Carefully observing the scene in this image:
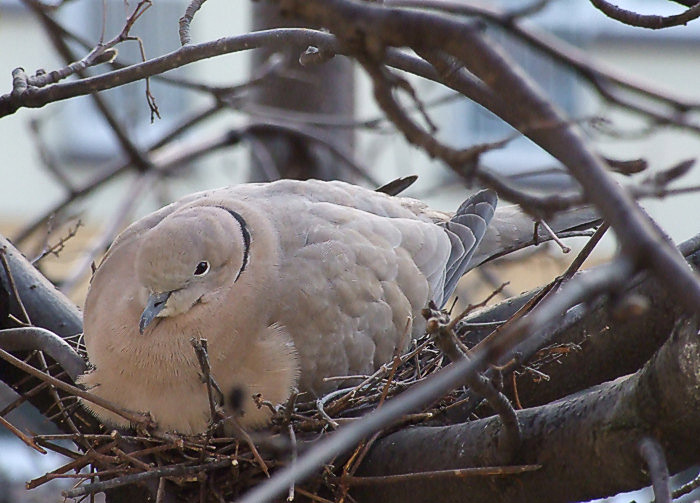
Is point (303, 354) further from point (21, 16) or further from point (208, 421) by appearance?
point (21, 16)

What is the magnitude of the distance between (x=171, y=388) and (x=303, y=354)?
340mm

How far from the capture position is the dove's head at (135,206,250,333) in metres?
2.45

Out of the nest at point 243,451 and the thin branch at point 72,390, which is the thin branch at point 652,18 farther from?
the thin branch at point 72,390

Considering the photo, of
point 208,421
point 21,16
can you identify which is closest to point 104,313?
point 208,421

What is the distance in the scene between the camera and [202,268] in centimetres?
257

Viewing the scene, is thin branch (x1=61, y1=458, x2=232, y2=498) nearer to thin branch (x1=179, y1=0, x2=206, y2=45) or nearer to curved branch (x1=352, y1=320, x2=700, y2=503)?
curved branch (x1=352, y1=320, x2=700, y2=503)

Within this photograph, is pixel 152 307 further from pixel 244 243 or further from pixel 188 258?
pixel 244 243

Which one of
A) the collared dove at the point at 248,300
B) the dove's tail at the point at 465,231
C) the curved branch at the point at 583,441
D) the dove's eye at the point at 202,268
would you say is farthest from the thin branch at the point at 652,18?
the dove's tail at the point at 465,231

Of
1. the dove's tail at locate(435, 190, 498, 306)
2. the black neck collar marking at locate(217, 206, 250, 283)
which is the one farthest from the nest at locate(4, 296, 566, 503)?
the dove's tail at locate(435, 190, 498, 306)

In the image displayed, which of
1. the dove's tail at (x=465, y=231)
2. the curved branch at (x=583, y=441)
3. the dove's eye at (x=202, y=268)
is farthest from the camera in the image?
the dove's tail at (x=465, y=231)

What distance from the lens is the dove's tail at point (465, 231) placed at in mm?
3027

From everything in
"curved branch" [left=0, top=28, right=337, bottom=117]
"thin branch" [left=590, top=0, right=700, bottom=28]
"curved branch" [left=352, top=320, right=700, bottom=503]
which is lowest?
"curved branch" [left=352, top=320, right=700, bottom=503]

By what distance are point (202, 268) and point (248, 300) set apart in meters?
0.15

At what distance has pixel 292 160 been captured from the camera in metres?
4.66
